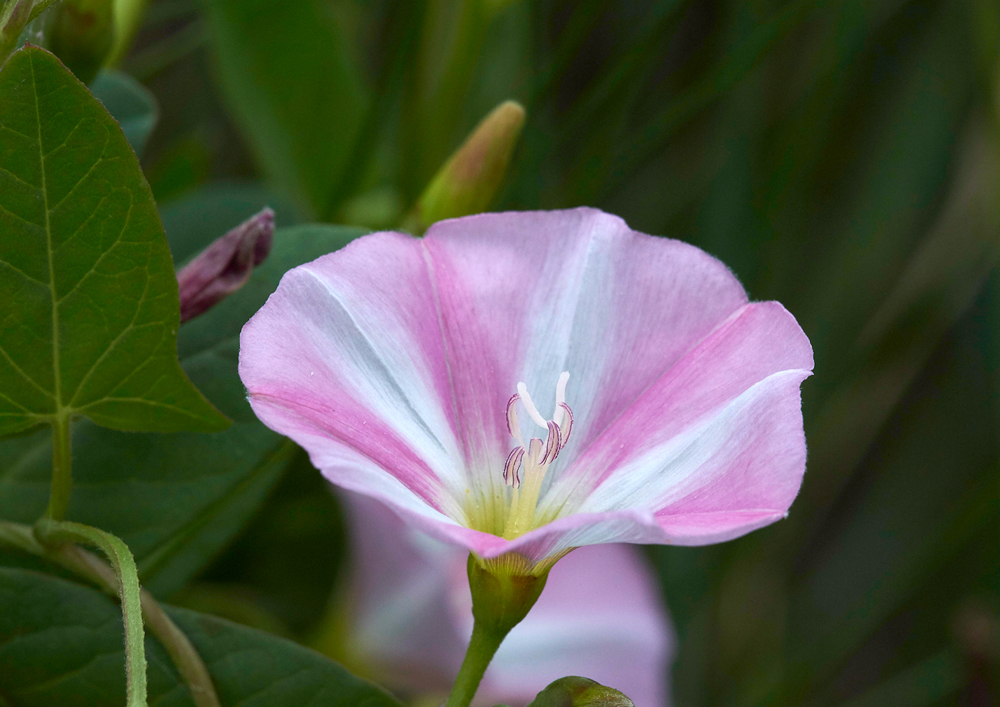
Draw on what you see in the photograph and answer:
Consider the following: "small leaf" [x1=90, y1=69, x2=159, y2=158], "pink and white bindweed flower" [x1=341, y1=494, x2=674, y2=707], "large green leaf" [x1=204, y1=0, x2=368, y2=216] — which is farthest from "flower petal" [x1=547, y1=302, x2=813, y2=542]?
"large green leaf" [x1=204, y1=0, x2=368, y2=216]

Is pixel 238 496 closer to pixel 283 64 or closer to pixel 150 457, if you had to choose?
pixel 150 457

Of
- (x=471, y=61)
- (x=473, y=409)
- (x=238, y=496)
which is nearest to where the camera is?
(x=473, y=409)

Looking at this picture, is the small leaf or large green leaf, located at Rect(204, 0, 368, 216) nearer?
the small leaf

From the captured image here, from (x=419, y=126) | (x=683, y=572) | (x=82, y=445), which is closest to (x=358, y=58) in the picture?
(x=419, y=126)

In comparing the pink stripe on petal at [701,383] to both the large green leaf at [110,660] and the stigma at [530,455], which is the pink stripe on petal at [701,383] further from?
the large green leaf at [110,660]

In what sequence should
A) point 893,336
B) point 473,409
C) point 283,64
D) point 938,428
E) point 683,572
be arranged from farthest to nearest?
point 938,428, point 893,336, point 683,572, point 283,64, point 473,409

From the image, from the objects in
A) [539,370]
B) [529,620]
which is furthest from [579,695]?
[529,620]

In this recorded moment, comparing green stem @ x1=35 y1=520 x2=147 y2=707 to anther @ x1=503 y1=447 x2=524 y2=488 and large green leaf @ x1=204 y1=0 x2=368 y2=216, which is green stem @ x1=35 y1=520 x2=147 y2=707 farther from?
large green leaf @ x1=204 y1=0 x2=368 y2=216

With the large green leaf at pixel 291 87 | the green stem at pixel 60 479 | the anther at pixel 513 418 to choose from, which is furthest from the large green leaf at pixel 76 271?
the large green leaf at pixel 291 87
